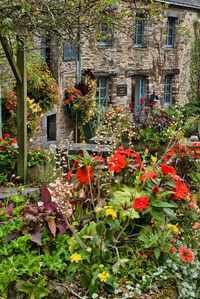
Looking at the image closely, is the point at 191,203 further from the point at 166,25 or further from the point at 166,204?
the point at 166,25

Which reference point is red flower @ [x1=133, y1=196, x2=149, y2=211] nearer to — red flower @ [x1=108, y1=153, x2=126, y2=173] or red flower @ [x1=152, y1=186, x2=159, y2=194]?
red flower @ [x1=152, y1=186, x2=159, y2=194]

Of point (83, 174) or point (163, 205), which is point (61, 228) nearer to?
point (83, 174)

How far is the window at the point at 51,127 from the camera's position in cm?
950

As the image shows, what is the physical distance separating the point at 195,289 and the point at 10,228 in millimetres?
1371

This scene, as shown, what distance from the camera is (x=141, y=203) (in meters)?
2.44

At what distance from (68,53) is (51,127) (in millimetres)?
2133

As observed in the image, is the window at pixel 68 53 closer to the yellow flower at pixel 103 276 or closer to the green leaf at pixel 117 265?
the green leaf at pixel 117 265

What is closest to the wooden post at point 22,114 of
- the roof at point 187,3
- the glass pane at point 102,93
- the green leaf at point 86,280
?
the green leaf at point 86,280

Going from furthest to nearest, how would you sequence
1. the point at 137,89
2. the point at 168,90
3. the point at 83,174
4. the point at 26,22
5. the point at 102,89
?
the point at 168,90, the point at 137,89, the point at 102,89, the point at 26,22, the point at 83,174

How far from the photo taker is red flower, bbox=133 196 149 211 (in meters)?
2.41

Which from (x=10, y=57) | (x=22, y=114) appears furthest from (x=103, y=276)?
(x=22, y=114)

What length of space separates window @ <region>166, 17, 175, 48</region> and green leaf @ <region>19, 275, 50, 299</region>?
1336 cm

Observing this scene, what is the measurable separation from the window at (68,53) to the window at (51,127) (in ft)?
5.37

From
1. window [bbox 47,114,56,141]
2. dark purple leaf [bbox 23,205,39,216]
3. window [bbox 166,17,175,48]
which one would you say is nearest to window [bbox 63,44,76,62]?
window [bbox 47,114,56,141]
